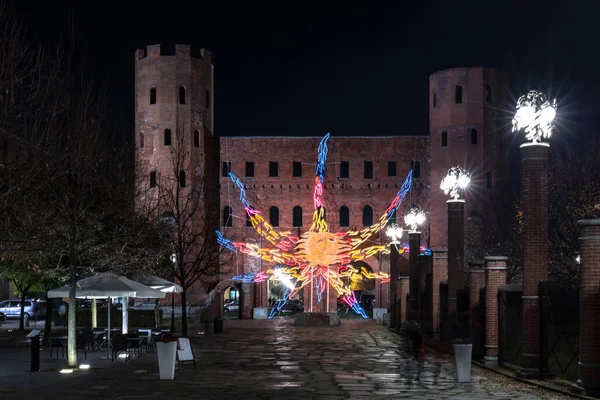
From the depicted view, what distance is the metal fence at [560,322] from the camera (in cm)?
1927

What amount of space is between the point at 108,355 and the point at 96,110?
702 cm

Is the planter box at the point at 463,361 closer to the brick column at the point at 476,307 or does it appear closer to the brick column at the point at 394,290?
the brick column at the point at 476,307

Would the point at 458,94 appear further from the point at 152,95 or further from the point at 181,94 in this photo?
the point at 152,95

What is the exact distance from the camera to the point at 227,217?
63500mm

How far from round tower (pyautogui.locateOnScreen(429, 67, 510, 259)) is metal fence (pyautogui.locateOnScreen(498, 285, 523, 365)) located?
101 feet

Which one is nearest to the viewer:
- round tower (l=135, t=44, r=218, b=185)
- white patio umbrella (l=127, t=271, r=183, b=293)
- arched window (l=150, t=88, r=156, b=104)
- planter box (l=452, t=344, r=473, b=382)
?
planter box (l=452, t=344, r=473, b=382)

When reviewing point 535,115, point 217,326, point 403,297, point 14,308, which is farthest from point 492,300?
point 14,308

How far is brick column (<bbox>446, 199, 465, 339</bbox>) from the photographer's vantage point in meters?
28.0

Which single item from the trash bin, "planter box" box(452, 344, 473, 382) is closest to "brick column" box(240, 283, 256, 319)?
the trash bin

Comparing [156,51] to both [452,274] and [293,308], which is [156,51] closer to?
[293,308]

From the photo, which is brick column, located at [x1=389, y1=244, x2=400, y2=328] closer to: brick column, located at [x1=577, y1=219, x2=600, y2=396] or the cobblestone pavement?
the cobblestone pavement

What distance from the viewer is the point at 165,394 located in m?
16.6

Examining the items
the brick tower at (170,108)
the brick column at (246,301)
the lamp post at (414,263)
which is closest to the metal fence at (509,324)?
the lamp post at (414,263)

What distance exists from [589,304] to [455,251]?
12054 millimetres
